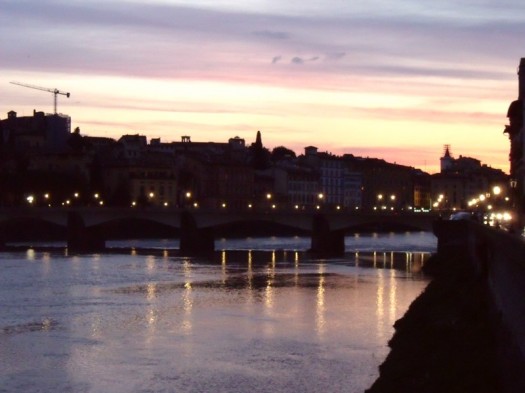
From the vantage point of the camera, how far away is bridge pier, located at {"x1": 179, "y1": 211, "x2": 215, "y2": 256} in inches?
2782

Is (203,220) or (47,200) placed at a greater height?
(47,200)

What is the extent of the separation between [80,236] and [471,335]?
52137 mm

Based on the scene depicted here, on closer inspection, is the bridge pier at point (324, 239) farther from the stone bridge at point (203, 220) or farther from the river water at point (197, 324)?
the river water at point (197, 324)

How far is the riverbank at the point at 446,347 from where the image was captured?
61.8 ft

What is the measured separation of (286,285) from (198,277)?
532 centimetres

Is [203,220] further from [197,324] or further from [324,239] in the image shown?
[197,324]

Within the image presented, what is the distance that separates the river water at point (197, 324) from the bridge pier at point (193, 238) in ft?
44.5

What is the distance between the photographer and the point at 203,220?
7350 cm

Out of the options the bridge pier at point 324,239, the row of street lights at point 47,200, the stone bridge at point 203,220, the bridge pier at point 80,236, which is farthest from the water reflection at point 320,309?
the row of street lights at point 47,200

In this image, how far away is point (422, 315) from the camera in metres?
28.9

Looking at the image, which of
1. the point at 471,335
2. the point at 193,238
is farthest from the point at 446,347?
the point at 193,238

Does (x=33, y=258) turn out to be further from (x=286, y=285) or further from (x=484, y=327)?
(x=484, y=327)

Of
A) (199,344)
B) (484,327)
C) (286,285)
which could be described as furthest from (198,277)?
(484,327)

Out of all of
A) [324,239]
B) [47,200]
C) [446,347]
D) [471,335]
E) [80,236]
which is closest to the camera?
[446,347]
